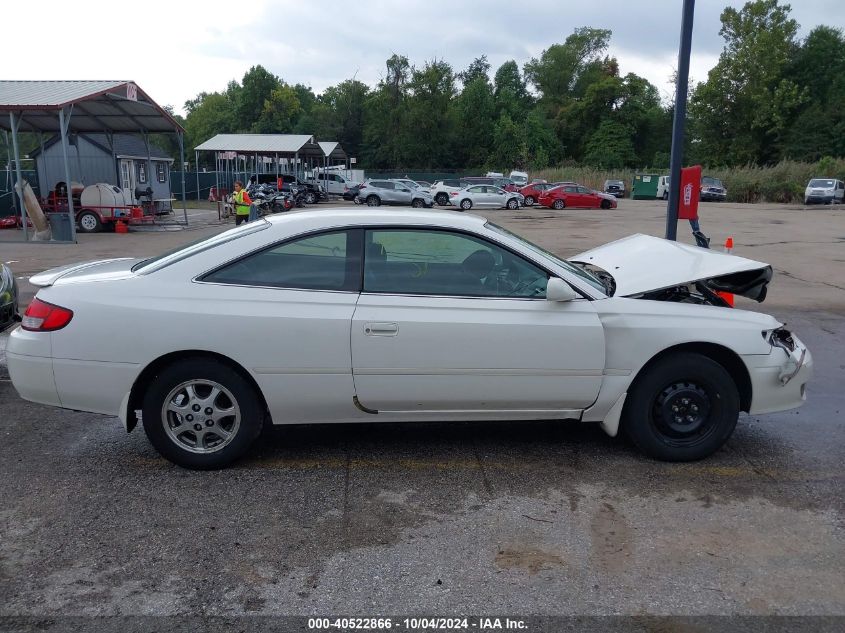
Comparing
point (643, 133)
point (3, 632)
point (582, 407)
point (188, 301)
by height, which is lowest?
point (3, 632)

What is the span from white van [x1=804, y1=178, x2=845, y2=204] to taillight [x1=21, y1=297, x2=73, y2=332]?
46735 millimetres

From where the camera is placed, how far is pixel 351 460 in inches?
182

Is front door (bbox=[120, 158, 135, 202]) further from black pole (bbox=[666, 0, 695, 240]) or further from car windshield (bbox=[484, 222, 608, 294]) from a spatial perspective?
car windshield (bbox=[484, 222, 608, 294])

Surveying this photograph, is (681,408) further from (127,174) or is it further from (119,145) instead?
(127,174)

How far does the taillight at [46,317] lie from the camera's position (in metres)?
4.21

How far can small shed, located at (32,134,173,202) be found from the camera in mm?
27719

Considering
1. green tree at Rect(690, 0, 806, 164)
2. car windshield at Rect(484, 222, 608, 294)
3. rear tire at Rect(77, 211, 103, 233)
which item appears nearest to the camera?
car windshield at Rect(484, 222, 608, 294)

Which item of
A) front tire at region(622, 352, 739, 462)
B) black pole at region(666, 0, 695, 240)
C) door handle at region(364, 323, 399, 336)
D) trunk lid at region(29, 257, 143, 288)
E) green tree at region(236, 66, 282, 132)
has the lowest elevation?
front tire at region(622, 352, 739, 462)

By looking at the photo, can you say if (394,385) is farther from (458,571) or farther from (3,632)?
(3,632)

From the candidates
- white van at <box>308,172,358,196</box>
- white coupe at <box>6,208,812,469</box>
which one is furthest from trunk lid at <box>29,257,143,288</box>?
white van at <box>308,172,358,196</box>

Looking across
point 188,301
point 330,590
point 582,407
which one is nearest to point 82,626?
point 330,590

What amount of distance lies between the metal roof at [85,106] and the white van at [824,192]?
3601 centimetres

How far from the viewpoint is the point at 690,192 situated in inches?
342

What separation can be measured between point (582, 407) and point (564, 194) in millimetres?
36416
